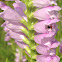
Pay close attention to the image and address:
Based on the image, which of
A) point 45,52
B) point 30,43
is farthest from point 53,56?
point 30,43

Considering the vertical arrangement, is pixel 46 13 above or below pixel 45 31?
above

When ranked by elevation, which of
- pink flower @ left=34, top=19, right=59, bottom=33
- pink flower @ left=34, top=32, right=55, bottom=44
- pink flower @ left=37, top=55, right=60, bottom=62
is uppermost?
pink flower @ left=34, top=19, right=59, bottom=33

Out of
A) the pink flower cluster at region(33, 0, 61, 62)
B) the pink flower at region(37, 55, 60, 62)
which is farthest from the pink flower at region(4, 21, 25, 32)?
the pink flower at region(37, 55, 60, 62)

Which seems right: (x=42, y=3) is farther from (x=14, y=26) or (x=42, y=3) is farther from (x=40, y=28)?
(x=14, y=26)

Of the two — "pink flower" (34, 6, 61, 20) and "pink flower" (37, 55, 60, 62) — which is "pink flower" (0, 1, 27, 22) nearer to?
"pink flower" (34, 6, 61, 20)

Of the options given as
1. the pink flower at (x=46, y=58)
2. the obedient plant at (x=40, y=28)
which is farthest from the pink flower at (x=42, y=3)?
the pink flower at (x=46, y=58)

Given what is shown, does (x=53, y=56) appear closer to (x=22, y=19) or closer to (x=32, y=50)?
(x=32, y=50)

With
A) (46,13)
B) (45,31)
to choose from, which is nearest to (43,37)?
(45,31)
